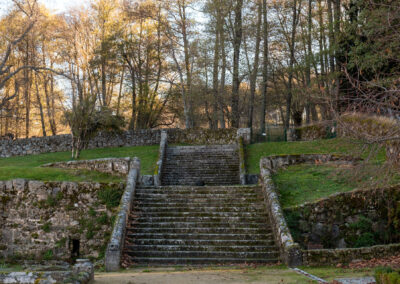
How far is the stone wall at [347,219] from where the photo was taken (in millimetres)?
11859

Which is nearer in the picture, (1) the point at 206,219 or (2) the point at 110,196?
(1) the point at 206,219

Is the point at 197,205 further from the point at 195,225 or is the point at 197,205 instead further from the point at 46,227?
the point at 46,227

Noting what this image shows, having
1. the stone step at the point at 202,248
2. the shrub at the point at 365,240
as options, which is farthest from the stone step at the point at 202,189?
the shrub at the point at 365,240

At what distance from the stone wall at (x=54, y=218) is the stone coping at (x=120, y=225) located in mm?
565

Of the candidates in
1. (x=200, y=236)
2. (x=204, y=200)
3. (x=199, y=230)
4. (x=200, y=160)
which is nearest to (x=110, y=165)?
(x=200, y=160)

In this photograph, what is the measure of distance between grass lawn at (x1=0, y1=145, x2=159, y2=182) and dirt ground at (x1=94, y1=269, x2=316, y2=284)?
7.25 m

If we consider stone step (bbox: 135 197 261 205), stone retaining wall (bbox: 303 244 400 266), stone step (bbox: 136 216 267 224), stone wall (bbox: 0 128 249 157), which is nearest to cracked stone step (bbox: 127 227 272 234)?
stone step (bbox: 136 216 267 224)

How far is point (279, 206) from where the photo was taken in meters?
12.1

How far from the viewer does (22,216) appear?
13.9 metres

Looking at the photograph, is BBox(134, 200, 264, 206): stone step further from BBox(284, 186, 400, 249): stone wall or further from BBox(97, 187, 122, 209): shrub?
BBox(284, 186, 400, 249): stone wall

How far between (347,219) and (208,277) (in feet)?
19.2

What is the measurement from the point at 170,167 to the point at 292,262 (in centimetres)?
1106

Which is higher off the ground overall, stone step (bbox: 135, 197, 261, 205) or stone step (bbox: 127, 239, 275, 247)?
stone step (bbox: 135, 197, 261, 205)

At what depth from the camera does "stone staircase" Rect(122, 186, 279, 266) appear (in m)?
10.9
